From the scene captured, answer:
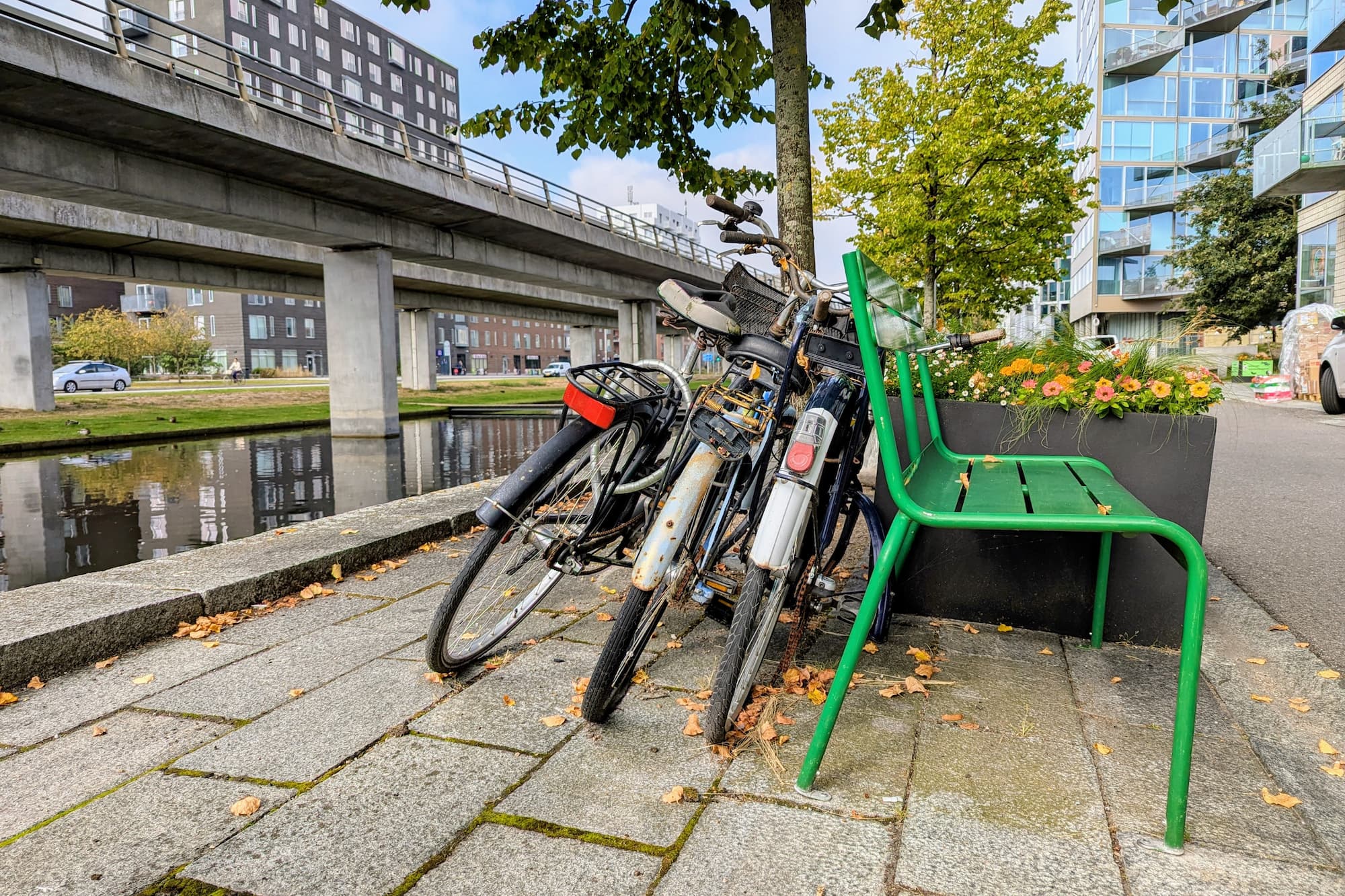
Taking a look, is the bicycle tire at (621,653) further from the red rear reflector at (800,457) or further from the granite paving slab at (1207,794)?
the granite paving slab at (1207,794)

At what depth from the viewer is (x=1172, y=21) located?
40.8 m

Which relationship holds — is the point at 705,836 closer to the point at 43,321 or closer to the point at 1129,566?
the point at 1129,566

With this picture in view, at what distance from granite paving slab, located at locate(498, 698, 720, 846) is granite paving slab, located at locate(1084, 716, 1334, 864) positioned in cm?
107

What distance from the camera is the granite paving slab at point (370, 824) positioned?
1854 millimetres

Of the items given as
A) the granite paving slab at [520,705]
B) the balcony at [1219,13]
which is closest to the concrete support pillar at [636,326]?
the balcony at [1219,13]

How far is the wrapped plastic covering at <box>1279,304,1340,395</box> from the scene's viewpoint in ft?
62.5


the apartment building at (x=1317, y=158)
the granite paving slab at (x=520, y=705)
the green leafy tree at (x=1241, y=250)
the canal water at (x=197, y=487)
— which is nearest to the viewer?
the granite paving slab at (x=520, y=705)

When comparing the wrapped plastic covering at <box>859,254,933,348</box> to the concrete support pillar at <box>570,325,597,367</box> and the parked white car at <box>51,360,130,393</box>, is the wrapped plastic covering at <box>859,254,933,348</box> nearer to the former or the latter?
the parked white car at <box>51,360,130,393</box>

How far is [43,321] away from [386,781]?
2926 centimetres

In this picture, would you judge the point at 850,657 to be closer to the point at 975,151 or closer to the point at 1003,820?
the point at 1003,820

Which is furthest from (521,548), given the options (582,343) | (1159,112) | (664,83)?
(582,343)

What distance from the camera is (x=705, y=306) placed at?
2697mm

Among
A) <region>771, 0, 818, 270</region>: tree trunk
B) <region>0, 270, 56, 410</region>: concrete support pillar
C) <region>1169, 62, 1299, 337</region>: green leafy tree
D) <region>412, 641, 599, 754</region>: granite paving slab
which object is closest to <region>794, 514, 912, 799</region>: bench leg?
<region>412, 641, 599, 754</region>: granite paving slab

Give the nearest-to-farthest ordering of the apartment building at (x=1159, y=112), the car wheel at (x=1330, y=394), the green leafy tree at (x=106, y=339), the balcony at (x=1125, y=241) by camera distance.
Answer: the car wheel at (x=1330, y=394) < the apartment building at (x=1159, y=112) < the green leafy tree at (x=106, y=339) < the balcony at (x=1125, y=241)
